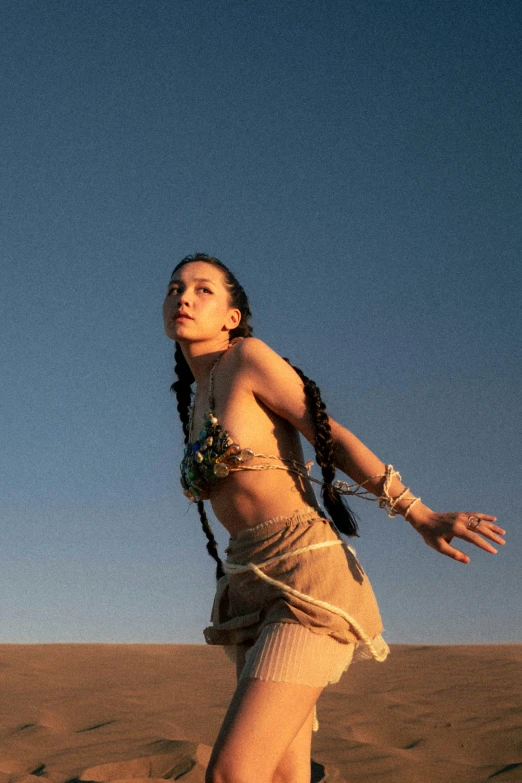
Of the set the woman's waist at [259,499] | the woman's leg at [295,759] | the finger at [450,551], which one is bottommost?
the woman's leg at [295,759]

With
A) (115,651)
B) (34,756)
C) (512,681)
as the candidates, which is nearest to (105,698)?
(34,756)

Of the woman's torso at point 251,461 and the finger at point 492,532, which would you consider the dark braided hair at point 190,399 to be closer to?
the woman's torso at point 251,461

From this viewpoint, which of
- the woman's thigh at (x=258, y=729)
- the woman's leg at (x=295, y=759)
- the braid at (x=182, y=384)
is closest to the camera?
the woman's thigh at (x=258, y=729)

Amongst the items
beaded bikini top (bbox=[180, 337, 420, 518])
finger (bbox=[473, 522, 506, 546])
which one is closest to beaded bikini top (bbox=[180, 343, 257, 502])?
beaded bikini top (bbox=[180, 337, 420, 518])

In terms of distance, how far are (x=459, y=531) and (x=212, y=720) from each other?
528 cm

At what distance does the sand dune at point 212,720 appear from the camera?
18.0 ft

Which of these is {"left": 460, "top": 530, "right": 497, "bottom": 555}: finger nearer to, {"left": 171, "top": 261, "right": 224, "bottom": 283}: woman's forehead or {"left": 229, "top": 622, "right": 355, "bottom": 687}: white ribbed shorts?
{"left": 229, "top": 622, "right": 355, "bottom": 687}: white ribbed shorts

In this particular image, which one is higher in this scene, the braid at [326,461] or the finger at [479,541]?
the braid at [326,461]

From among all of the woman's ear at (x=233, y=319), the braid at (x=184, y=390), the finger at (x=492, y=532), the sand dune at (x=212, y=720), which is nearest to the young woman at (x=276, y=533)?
the finger at (x=492, y=532)

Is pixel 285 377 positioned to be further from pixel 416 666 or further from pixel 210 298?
pixel 416 666

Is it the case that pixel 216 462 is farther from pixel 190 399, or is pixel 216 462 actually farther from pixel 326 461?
pixel 190 399

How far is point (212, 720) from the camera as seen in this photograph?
23.9 ft

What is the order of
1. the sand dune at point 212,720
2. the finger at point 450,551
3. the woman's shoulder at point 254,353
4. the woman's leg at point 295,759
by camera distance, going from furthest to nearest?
the sand dune at point 212,720 → the woman's shoulder at point 254,353 → the woman's leg at point 295,759 → the finger at point 450,551

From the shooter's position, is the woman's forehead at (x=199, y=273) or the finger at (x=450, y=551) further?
the woman's forehead at (x=199, y=273)
